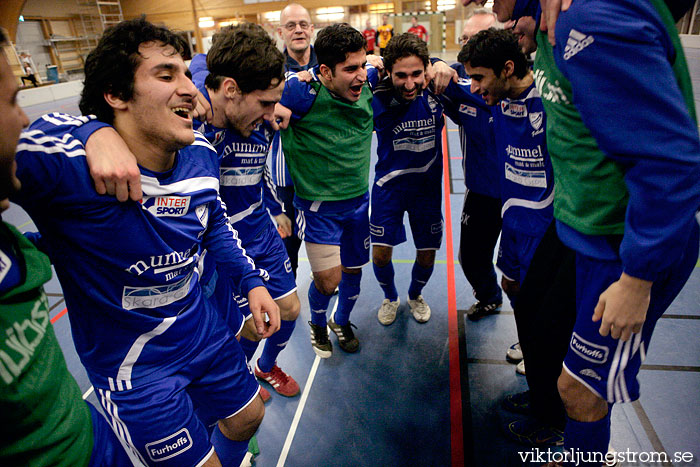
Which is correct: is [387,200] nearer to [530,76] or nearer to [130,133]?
[530,76]

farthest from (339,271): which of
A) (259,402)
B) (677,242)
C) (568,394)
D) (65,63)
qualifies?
(65,63)

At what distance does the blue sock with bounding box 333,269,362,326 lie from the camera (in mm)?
3480

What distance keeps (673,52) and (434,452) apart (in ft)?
7.82

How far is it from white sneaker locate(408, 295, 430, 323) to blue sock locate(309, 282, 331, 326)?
3.06ft

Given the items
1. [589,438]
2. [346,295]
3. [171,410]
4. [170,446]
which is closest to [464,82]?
[346,295]

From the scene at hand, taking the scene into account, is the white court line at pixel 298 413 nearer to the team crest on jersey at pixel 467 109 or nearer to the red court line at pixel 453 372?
the red court line at pixel 453 372

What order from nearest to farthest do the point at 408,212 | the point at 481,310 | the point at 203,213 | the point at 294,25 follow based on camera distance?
the point at 203,213
the point at 408,212
the point at 481,310
the point at 294,25

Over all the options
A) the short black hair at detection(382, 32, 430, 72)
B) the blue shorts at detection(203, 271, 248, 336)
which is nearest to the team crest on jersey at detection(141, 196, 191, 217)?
the blue shorts at detection(203, 271, 248, 336)

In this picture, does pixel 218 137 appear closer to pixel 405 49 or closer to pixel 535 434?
pixel 405 49

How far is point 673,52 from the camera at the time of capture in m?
1.10

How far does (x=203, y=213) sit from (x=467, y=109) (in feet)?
7.26

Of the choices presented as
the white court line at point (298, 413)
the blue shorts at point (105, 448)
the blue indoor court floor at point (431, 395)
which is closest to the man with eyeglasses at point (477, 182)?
the blue indoor court floor at point (431, 395)

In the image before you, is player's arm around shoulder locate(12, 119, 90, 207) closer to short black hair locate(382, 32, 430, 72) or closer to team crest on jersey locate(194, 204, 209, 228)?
team crest on jersey locate(194, 204, 209, 228)

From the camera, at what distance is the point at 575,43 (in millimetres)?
1145
